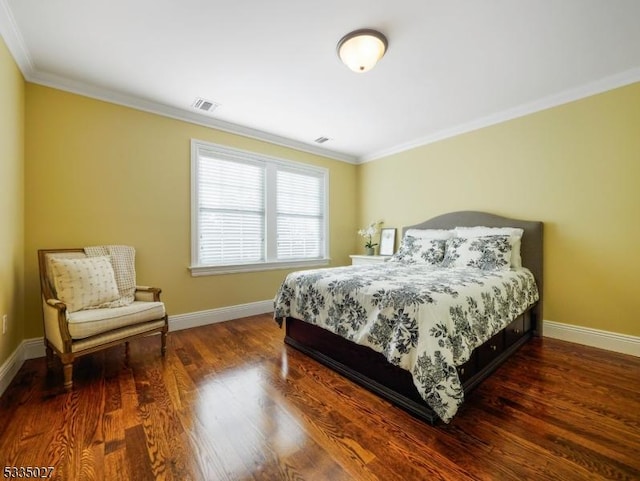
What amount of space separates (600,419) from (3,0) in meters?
4.34

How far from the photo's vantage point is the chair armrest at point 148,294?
2.57 m

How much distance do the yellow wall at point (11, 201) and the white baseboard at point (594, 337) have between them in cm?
472

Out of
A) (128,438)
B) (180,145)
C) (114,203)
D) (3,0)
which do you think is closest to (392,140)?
(180,145)

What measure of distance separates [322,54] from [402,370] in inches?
93.2

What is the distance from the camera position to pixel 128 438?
1.46 metres

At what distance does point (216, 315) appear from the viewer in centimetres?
344

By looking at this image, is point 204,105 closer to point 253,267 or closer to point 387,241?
point 253,267

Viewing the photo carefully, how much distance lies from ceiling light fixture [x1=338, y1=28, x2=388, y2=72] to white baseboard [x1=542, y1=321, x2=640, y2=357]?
310 centimetres

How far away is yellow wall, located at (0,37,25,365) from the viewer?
193cm

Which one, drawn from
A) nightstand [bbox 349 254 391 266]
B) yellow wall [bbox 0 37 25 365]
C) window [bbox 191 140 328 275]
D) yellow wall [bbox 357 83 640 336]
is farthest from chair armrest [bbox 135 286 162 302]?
yellow wall [bbox 357 83 640 336]

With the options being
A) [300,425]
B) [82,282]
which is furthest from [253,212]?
[300,425]

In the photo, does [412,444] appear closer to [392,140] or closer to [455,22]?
[455,22]

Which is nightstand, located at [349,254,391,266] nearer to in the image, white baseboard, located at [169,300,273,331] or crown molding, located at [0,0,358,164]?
white baseboard, located at [169,300,273,331]

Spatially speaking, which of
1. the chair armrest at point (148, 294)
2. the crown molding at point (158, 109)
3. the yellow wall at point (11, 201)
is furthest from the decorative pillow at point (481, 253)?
the yellow wall at point (11, 201)
